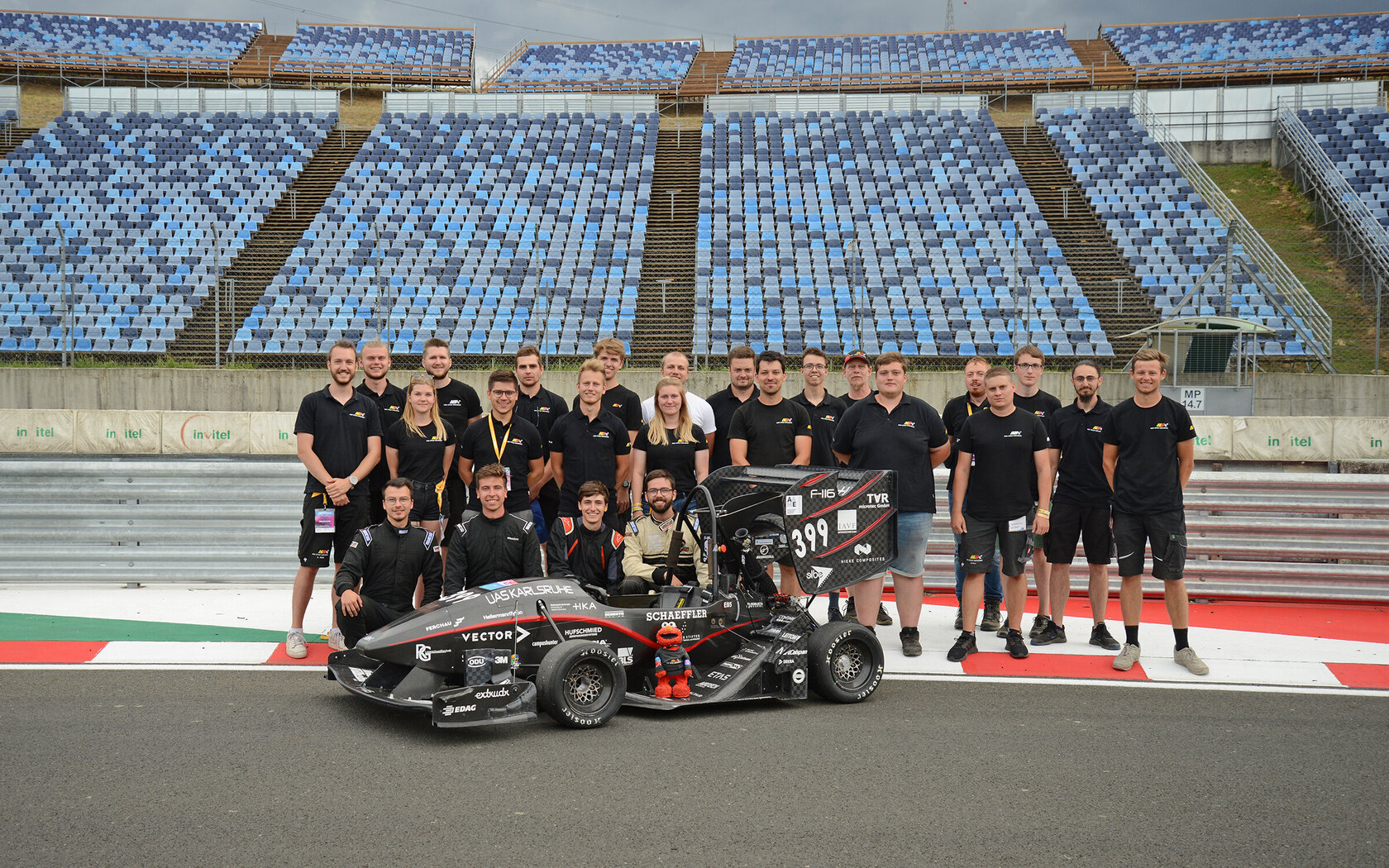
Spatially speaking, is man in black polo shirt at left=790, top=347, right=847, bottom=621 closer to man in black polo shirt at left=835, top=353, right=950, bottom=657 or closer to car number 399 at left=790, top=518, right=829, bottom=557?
man in black polo shirt at left=835, top=353, right=950, bottom=657

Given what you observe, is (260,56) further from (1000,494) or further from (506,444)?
(1000,494)

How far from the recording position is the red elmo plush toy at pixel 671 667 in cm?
574

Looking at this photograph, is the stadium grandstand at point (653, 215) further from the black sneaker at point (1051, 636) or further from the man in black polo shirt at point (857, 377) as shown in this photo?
the black sneaker at point (1051, 636)

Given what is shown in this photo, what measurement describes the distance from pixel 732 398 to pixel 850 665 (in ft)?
7.92

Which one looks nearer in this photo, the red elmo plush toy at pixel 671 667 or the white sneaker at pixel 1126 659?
the red elmo plush toy at pixel 671 667

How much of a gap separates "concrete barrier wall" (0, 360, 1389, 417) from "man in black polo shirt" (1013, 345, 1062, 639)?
8.47 meters

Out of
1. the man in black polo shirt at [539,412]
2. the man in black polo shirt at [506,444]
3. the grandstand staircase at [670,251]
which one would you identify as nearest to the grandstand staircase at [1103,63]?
the grandstand staircase at [670,251]

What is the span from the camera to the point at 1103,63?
39438mm

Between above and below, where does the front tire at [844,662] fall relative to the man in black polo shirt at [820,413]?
below

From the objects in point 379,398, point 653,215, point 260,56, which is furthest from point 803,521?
point 260,56

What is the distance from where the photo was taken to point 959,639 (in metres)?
7.15

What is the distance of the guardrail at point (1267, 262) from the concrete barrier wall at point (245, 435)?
Answer: 7.01m

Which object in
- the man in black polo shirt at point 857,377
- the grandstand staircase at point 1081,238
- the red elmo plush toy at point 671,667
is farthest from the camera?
the grandstand staircase at point 1081,238

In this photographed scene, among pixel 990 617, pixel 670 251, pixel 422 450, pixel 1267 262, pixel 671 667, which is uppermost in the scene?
pixel 670 251
